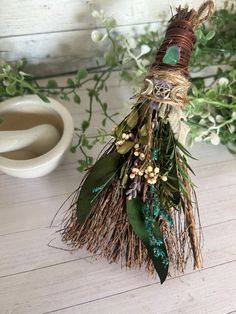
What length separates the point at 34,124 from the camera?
0.62m

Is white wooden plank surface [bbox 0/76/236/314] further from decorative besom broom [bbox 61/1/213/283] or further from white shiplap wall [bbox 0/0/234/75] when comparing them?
white shiplap wall [bbox 0/0/234/75]

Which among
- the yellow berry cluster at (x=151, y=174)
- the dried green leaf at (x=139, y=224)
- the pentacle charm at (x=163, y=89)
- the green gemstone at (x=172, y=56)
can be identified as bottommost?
the dried green leaf at (x=139, y=224)

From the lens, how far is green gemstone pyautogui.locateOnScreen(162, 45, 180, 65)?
0.42m

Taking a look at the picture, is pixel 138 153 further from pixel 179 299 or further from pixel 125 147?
pixel 179 299

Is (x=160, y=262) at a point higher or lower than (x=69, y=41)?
lower

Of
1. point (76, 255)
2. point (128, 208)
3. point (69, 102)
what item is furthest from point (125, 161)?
point (69, 102)

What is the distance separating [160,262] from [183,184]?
101 mm

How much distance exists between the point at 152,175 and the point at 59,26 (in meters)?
0.41

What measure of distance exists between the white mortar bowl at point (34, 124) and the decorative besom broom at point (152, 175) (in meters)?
0.08

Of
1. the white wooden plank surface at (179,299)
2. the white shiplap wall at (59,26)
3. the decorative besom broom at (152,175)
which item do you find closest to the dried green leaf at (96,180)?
the decorative besom broom at (152,175)

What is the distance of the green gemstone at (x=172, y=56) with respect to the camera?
1.37 feet

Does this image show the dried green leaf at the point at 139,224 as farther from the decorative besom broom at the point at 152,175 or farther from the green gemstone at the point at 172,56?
the green gemstone at the point at 172,56

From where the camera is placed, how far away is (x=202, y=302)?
19.2 inches

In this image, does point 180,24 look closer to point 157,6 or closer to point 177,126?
point 177,126
